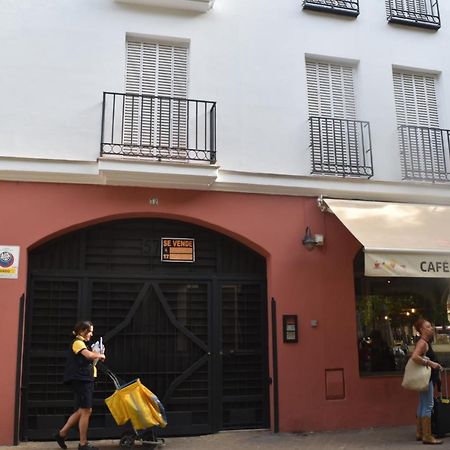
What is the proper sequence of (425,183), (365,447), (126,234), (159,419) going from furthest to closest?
(425,183), (126,234), (365,447), (159,419)

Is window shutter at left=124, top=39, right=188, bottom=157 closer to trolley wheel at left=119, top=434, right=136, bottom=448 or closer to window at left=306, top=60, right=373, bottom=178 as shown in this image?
window at left=306, top=60, right=373, bottom=178

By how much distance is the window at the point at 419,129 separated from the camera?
9.80m

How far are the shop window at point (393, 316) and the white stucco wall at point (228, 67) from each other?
6.31 ft

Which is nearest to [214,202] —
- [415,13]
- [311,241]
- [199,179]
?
[199,179]

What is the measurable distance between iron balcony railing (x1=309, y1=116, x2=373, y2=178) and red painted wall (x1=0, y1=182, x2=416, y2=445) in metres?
0.76

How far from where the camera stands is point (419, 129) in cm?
1003

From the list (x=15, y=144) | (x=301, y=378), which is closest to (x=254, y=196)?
(x=301, y=378)

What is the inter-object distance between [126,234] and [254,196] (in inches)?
87.0

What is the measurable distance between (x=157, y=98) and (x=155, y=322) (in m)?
3.63

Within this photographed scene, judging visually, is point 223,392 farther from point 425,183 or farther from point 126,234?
point 425,183

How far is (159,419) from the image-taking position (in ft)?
22.9

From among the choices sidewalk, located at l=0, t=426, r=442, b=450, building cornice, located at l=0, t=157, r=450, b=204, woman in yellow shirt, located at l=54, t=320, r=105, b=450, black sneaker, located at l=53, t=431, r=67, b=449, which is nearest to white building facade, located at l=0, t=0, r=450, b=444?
building cornice, located at l=0, t=157, r=450, b=204

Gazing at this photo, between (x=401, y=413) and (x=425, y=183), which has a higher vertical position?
(x=425, y=183)

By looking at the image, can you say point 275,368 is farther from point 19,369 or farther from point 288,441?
point 19,369
